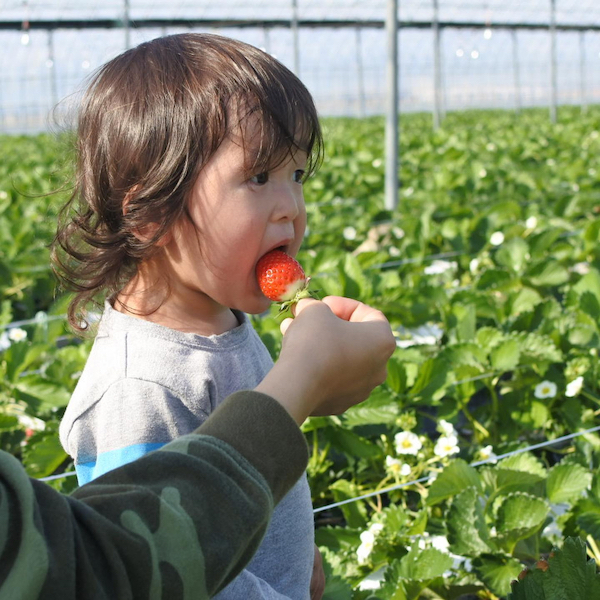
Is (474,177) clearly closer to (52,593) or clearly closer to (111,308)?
(111,308)

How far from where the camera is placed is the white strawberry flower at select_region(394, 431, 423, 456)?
84.6 inches

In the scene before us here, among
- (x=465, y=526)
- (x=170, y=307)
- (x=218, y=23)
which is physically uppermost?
(x=218, y=23)

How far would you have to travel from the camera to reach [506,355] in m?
2.37

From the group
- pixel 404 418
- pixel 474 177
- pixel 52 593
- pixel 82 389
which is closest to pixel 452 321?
pixel 404 418

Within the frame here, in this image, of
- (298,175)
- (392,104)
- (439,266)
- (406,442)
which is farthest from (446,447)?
(392,104)

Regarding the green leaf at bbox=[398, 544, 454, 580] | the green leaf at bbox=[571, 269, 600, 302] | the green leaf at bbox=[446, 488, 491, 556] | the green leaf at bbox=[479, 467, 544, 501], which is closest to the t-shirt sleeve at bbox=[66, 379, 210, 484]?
the green leaf at bbox=[398, 544, 454, 580]

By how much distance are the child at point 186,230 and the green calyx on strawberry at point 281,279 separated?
14 mm

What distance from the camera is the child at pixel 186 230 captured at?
1.04 meters

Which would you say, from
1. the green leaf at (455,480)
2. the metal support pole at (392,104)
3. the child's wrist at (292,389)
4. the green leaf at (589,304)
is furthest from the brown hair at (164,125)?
the metal support pole at (392,104)

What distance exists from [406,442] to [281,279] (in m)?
1.22

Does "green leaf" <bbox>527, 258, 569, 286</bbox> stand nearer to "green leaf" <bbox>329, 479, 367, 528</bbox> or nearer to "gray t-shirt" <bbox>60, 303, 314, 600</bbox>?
"green leaf" <bbox>329, 479, 367, 528</bbox>

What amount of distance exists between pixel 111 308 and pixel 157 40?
37 centimetres

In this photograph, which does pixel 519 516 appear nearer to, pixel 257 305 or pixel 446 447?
Result: pixel 446 447

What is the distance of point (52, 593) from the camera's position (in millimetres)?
595
